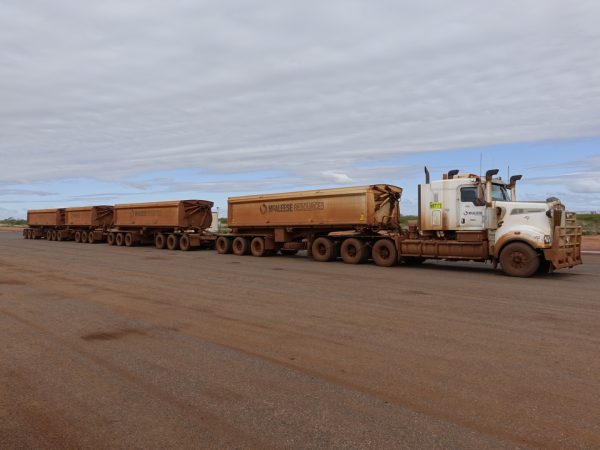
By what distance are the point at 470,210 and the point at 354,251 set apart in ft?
15.2

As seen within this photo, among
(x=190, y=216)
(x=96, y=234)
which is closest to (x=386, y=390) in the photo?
(x=190, y=216)

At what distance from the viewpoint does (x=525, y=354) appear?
5816mm

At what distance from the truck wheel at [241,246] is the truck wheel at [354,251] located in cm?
577

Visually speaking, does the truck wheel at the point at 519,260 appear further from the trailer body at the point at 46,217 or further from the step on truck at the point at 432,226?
the trailer body at the point at 46,217

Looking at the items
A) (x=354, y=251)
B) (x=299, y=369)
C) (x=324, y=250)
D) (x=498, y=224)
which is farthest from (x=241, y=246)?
(x=299, y=369)

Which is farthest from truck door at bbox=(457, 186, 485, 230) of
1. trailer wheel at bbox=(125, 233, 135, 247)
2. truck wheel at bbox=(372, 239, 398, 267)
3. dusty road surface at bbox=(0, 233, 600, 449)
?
trailer wheel at bbox=(125, 233, 135, 247)

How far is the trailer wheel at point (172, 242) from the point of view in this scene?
2691 centimetres

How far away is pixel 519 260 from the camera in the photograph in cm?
1365

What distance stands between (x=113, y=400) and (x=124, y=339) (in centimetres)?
225

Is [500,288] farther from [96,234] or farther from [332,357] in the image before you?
[96,234]

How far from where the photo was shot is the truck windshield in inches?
591

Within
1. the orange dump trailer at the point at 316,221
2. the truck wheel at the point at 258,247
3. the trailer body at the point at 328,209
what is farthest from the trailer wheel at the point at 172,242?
the truck wheel at the point at 258,247

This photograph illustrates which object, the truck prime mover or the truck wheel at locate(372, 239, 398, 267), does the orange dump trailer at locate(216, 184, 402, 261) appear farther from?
the truck wheel at locate(372, 239, 398, 267)

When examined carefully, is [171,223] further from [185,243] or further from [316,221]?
[316,221]
